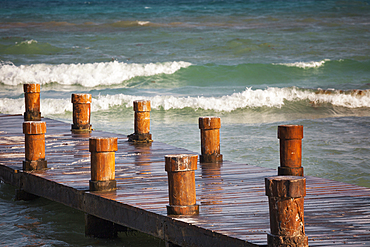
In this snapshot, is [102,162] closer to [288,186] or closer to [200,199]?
[200,199]

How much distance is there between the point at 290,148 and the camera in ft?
19.6

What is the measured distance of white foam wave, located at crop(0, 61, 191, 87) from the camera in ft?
78.6

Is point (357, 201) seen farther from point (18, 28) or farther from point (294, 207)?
point (18, 28)

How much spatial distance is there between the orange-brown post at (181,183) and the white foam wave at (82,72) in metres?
19.8

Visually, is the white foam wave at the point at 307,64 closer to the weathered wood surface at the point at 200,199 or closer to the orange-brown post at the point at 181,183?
the weathered wood surface at the point at 200,199

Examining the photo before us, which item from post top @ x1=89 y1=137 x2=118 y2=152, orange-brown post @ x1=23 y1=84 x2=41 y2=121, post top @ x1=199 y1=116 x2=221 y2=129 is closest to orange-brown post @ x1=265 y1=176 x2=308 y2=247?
post top @ x1=89 y1=137 x2=118 y2=152

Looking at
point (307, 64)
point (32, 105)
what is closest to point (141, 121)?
point (32, 105)

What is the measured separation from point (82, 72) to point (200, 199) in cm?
2061

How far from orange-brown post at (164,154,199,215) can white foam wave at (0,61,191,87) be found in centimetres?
1980

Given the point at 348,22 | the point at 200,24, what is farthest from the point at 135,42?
the point at 348,22

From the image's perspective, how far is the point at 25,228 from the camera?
6.34 m

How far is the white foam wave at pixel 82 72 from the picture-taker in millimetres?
23969

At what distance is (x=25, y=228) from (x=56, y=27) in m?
32.2

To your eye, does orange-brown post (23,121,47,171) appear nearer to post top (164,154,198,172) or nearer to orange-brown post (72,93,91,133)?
post top (164,154,198,172)
